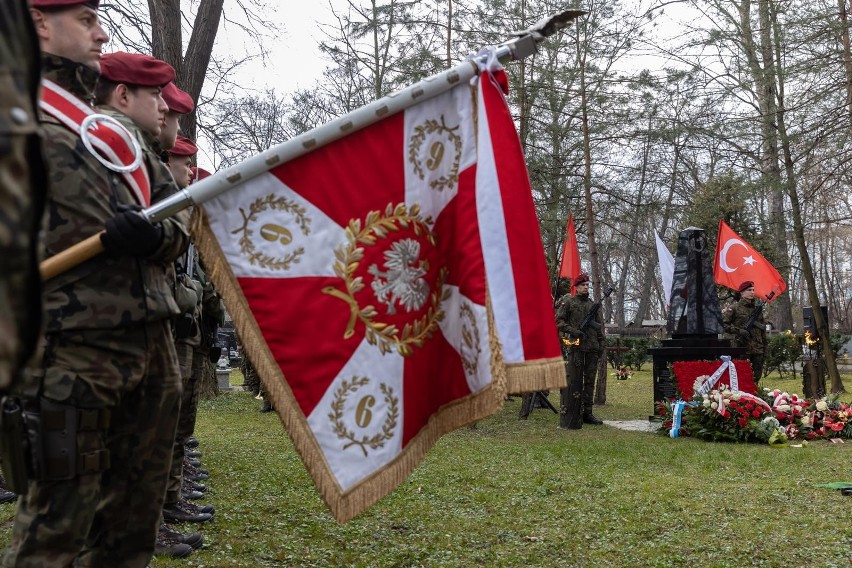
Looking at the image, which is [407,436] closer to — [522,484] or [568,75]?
[522,484]

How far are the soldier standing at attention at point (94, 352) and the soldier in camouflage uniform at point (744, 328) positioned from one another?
13387 mm

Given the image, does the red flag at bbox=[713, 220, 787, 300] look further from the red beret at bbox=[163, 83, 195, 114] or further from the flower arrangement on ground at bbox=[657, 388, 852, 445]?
the red beret at bbox=[163, 83, 195, 114]

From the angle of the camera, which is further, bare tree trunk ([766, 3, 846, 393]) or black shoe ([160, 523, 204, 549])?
bare tree trunk ([766, 3, 846, 393])

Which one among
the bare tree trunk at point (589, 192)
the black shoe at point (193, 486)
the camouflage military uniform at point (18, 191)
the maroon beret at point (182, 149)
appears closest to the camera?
the camouflage military uniform at point (18, 191)

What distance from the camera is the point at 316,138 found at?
9.00 ft

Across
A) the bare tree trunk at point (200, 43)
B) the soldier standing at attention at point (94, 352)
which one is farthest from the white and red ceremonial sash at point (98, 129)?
the bare tree trunk at point (200, 43)

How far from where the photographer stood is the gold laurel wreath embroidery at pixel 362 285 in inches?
109

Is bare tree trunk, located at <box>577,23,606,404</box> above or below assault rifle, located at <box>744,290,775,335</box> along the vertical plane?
above

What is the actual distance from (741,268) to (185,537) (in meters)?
13.9

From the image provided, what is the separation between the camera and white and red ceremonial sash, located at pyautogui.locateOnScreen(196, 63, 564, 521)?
270 cm

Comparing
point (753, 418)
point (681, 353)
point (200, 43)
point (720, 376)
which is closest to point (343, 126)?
point (200, 43)

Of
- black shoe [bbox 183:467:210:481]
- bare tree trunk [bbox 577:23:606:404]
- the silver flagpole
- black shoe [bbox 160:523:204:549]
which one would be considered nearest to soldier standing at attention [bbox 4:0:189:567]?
the silver flagpole

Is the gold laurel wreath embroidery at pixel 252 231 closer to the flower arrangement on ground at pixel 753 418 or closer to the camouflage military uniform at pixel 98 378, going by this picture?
the camouflage military uniform at pixel 98 378

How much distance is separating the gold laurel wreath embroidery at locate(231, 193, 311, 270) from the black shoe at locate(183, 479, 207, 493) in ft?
12.0
